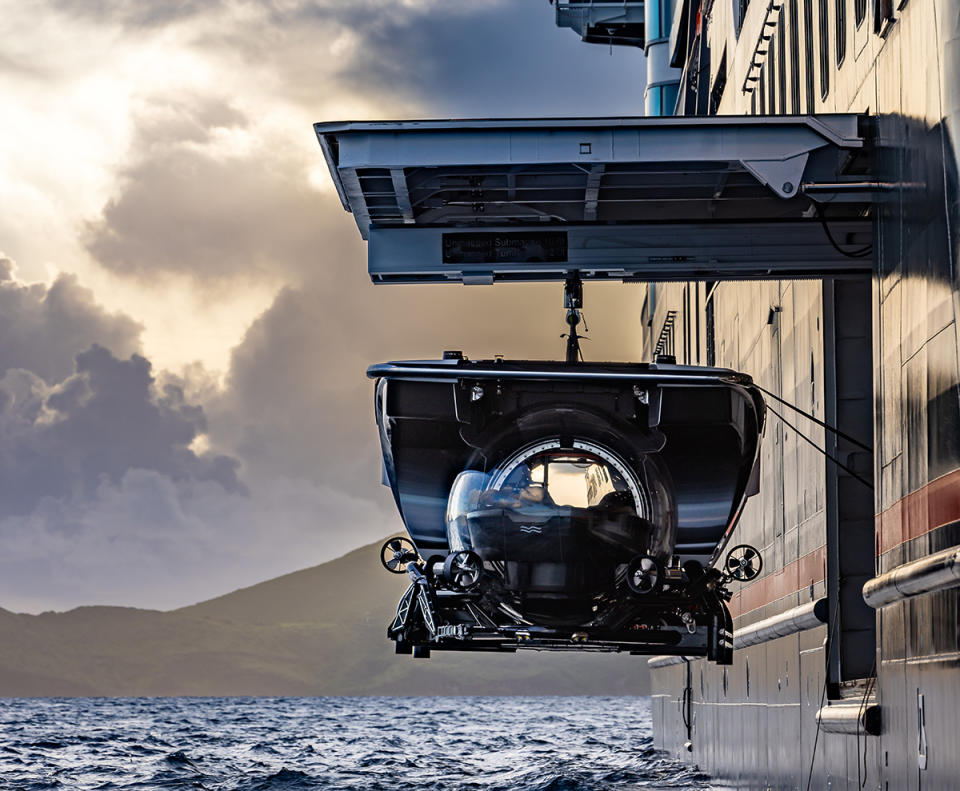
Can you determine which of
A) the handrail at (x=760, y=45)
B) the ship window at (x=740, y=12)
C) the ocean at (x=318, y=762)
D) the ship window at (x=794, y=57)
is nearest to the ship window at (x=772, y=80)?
the handrail at (x=760, y=45)

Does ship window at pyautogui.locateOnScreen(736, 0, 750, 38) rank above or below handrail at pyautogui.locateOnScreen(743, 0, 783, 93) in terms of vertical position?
above

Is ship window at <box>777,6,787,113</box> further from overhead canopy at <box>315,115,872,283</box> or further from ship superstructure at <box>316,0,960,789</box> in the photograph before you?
overhead canopy at <box>315,115,872,283</box>

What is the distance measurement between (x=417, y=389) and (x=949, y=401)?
5.92m

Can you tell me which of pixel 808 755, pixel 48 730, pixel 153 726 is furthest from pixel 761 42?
pixel 153 726

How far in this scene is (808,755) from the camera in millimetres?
18672

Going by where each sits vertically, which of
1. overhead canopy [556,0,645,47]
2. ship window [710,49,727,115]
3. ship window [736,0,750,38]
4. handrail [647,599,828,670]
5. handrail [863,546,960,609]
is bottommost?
handrail [863,546,960,609]

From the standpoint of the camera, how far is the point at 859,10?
1566 cm

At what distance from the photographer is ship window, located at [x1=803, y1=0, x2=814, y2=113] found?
19.4 metres

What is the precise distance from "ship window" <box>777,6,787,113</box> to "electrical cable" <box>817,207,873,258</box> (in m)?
5.39

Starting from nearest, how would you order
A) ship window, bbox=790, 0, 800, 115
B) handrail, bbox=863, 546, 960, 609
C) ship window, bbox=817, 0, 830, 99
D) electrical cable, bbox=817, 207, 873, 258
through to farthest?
1. handrail, bbox=863, 546, 960, 609
2. electrical cable, bbox=817, 207, 873, 258
3. ship window, bbox=817, 0, 830, 99
4. ship window, bbox=790, 0, 800, 115

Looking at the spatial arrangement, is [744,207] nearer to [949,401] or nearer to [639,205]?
[639,205]

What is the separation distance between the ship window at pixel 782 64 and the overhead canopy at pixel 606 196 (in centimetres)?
554

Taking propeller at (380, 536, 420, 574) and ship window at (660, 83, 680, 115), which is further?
ship window at (660, 83, 680, 115)

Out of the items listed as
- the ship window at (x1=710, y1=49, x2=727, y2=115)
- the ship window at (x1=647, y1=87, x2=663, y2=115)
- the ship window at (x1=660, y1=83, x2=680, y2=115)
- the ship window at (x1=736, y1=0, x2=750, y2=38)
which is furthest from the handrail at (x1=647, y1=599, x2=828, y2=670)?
the ship window at (x1=647, y1=87, x2=663, y2=115)
